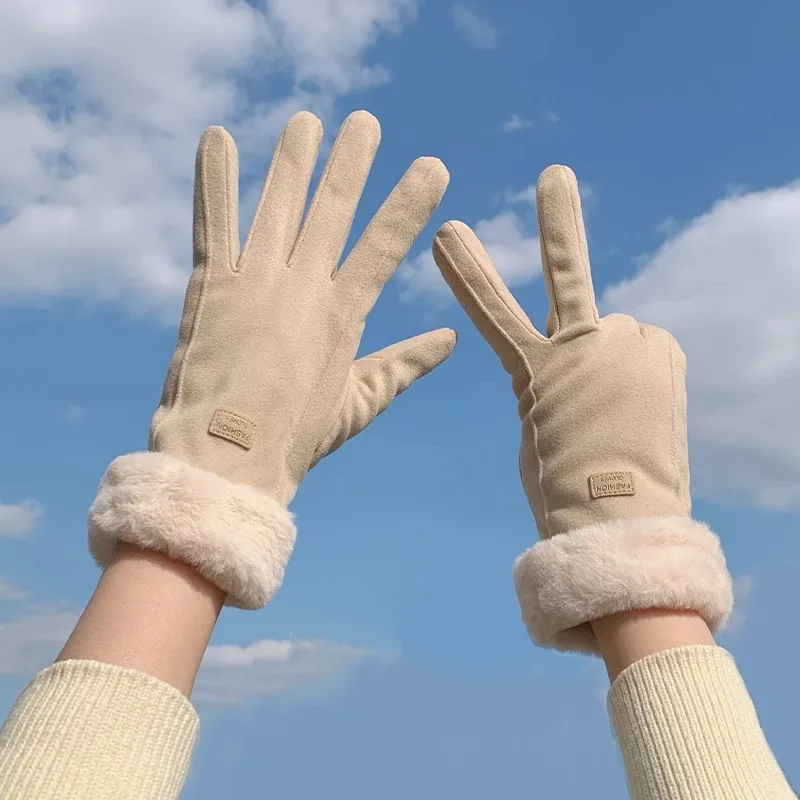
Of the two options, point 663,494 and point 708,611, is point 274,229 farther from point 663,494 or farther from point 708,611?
point 708,611

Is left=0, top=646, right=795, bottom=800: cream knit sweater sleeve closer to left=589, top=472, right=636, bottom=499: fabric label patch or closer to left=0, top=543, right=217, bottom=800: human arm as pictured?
left=0, top=543, right=217, bottom=800: human arm

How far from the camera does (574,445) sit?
1.83 meters

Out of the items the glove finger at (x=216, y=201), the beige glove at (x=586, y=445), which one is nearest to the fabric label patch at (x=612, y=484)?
the beige glove at (x=586, y=445)

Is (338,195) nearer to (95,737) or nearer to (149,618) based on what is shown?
(149,618)

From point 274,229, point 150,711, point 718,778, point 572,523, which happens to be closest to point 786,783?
point 718,778

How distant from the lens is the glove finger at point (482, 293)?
213cm

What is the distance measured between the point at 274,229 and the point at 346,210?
221mm

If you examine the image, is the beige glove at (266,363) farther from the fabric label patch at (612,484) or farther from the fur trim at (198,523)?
the fabric label patch at (612,484)

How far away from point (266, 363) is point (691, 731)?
41.8 inches

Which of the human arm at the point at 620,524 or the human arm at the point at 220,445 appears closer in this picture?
the human arm at the point at 220,445

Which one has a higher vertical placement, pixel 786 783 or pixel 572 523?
pixel 572 523

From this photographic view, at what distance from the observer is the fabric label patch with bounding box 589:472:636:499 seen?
172 centimetres

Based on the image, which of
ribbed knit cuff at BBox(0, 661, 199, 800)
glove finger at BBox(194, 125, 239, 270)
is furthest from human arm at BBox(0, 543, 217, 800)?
glove finger at BBox(194, 125, 239, 270)

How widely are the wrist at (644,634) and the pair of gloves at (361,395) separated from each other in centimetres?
3
